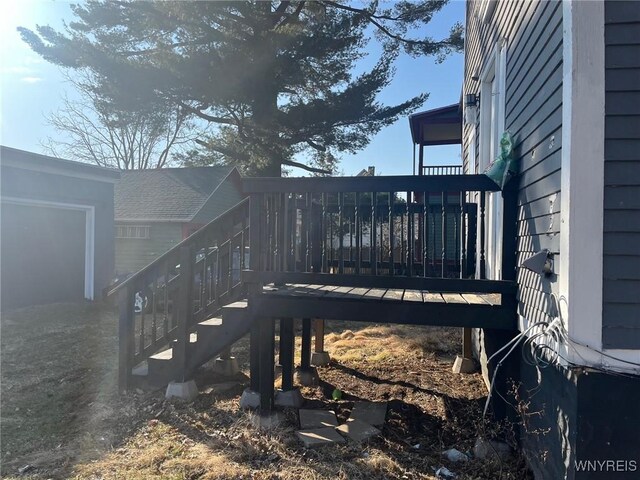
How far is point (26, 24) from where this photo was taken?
12.2 metres

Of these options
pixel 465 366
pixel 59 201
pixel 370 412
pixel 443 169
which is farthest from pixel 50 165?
pixel 443 169

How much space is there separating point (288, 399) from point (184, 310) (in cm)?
128

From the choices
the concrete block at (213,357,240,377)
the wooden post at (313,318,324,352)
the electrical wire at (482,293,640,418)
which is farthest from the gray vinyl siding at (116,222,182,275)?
the electrical wire at (482,293,640,418)

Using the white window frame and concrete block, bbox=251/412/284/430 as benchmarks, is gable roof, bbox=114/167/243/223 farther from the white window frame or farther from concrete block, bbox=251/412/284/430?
concrete block, bbox=251/412/284/430

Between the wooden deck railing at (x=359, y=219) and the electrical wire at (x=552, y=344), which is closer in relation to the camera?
the electrical wire at (x=552, y=344)

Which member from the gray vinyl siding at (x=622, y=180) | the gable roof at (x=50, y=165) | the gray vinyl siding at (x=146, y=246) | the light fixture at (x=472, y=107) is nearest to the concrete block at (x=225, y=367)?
the gray vinyl siding at (x=622, y=180)

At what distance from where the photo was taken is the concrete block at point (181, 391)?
4.26 meters

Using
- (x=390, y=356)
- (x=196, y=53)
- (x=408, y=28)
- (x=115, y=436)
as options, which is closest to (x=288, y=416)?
(x=115, y=436)

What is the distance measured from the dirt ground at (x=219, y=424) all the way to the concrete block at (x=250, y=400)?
10 cm

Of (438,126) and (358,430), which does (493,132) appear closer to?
(358,430)

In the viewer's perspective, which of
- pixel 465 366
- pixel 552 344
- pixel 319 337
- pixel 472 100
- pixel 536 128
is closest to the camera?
pixel 552 344

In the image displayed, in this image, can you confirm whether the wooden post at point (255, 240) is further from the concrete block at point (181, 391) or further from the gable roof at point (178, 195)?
the gable roof at point (178, 195)

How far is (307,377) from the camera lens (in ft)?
16.0

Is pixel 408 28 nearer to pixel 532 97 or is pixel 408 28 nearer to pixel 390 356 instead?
pixel 390 356
